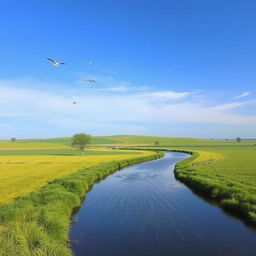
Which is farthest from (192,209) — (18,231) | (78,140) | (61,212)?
(78,140)

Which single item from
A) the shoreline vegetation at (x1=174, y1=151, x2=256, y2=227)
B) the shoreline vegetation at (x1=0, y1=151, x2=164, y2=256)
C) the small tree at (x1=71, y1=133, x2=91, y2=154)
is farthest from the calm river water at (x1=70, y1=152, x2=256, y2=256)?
the small tree at (x1=71, y1=133, x2=91, y2=154)

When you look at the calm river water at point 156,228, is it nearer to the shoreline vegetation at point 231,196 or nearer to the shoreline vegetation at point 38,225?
the shoreline vegetation at point 231,196

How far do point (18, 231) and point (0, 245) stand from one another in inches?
66.2

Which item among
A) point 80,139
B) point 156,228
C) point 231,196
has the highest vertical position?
point 80,139

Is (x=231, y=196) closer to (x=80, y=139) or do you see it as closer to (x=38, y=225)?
(x=38, y=225)

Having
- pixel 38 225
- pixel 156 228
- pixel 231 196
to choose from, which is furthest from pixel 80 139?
pixel 38 225

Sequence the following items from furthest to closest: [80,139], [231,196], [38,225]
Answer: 1. [80,139]
2. [231,196]
3. [38,225]

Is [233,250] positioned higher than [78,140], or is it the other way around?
[78,140]

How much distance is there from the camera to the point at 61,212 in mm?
18469

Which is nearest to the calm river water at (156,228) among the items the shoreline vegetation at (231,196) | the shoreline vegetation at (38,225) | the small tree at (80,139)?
the shoreline vegetation at (231,196)

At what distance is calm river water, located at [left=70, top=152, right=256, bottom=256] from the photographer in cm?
1391

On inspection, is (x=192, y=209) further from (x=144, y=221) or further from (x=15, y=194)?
(x=15, y=194)

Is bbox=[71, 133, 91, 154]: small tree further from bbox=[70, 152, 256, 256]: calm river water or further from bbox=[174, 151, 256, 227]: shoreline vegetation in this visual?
bbox=[70, 152, 256, 256]: calm river water

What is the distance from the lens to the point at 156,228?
16.9 metres
